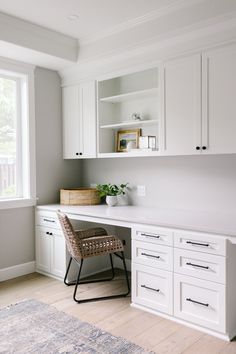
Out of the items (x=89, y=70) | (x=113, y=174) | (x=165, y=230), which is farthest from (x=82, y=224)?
(x=89, y=70)

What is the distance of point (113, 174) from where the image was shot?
4184mm

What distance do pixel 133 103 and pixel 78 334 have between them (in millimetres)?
2470

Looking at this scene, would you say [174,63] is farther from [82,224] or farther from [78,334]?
[78,334]

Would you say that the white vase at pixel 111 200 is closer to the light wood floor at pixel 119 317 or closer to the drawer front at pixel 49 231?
the drawer front at pixel 49 231

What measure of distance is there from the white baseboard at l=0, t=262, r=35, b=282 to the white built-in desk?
1199 millimetres

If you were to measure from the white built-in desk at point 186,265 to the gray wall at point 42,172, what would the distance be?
1.05m

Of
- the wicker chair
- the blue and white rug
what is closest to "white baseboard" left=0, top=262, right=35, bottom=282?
the blue and white rug

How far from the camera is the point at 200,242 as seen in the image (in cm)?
256

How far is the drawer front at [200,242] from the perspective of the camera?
245 cm

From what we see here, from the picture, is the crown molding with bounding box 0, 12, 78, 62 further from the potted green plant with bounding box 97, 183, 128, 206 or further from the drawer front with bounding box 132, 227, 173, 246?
the drawer front with bounding box 132, 227, 173, 246

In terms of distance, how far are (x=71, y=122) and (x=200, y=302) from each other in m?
2.55

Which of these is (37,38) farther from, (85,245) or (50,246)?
(50,246)

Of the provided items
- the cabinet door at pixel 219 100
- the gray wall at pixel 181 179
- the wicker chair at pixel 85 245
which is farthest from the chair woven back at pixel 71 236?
the cabinet door at pixel 219 100

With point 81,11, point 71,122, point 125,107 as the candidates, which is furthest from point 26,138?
point 81,11
